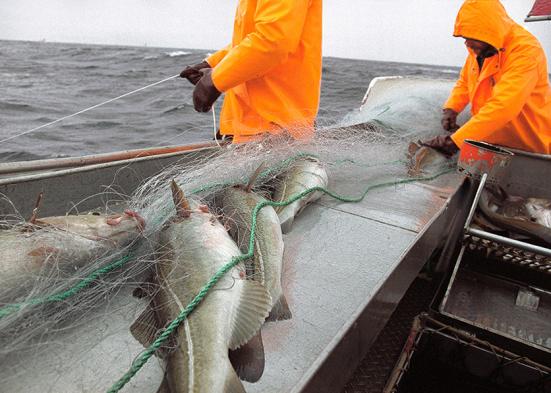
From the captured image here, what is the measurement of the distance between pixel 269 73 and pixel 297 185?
1068 mm

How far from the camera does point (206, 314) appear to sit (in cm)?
147

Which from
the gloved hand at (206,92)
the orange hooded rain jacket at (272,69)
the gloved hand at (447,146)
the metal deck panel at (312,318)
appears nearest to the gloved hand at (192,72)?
the orange hooded rain jacket at (272,69)

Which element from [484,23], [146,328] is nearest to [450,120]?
[484,23]

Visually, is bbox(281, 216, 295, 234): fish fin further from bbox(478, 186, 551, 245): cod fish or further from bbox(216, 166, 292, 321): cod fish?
bbox(478, 186, 551, 245): cod fish

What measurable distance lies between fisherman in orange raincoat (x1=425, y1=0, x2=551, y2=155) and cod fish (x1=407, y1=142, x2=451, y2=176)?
0.31 feet

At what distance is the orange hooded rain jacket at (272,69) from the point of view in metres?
2.83

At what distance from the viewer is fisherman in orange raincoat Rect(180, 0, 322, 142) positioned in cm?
283

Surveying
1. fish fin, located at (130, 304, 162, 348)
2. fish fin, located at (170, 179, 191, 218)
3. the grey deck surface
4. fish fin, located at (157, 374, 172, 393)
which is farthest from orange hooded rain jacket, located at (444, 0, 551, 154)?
fish fin, located at (157, 374, 172, 393)

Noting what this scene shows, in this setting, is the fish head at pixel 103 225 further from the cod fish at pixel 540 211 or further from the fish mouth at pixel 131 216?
the cod fish at pixel 540 211

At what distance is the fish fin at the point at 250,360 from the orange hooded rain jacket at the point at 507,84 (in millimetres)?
3418

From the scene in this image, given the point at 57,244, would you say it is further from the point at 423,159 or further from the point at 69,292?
the point at 423,159

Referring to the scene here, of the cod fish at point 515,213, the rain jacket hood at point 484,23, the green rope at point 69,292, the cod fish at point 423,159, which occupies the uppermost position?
the rain jacket hood at point 484,23

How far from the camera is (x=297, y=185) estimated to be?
2.74 meters

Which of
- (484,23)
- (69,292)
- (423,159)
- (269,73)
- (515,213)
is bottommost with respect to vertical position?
(515,213)
